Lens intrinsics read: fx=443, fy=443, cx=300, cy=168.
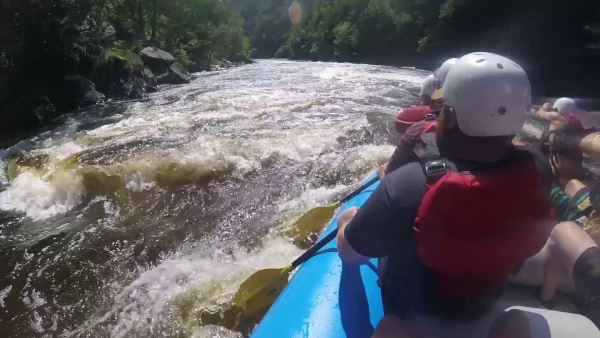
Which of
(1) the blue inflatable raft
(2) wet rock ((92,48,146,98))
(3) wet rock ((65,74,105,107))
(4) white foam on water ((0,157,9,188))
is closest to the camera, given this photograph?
(1) the blue inflatable raft

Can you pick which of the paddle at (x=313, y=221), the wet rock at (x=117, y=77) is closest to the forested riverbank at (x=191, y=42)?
the wet rock at (x=117, y=77)

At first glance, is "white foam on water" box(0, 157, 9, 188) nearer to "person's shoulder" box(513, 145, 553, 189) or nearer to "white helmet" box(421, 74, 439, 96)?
"white helmet" box(421, 74, 439, 96)

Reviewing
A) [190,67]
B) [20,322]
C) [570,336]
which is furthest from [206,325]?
[190,67]

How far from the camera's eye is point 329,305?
2.02m

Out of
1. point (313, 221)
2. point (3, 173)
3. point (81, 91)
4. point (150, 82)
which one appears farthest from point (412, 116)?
point (150, 82)

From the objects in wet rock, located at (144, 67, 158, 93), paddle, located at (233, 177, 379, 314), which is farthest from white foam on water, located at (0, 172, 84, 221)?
wet rock, located at (144, 67, 158, 93)

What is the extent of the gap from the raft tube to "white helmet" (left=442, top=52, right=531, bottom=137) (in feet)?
3.20

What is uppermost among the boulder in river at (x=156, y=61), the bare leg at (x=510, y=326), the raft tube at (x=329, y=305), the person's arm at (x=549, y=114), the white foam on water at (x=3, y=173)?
the person's arm at (x=549, y=114)

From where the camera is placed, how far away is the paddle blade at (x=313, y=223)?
3.92 meters

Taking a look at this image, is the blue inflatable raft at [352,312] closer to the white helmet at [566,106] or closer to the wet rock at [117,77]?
the white helmet at [566,106]

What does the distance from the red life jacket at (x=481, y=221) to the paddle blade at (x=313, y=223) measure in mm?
2553

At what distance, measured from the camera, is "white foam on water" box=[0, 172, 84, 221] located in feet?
16.6

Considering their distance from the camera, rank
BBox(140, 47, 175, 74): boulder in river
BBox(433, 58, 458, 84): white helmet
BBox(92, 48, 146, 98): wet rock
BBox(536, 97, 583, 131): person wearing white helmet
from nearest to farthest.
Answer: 1. BBox(536, 97, 583, 131): person wearing white helmet
2. BBox(433, 58, 458, 84): white helmet
3. BBox(92, 48, 146, 98): wet rock
4. BBox(140, 47, 175, 74): boulder in river

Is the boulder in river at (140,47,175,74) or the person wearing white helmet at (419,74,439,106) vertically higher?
the person wearing white helmet at (419,74,439,106)
